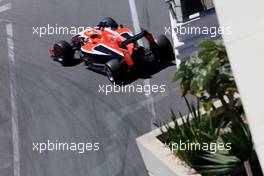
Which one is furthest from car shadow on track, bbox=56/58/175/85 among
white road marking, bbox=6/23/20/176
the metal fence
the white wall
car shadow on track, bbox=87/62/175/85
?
the white wall

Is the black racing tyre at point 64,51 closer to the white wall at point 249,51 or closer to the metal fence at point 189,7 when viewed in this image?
the metal fence at point 189,7

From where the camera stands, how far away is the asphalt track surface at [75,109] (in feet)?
38.9

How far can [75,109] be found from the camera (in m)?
13.3

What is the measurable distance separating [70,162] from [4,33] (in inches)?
278

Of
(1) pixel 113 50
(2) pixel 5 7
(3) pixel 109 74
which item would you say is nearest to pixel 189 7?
(1) pixel 113 50

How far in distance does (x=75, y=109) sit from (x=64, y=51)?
2280mm

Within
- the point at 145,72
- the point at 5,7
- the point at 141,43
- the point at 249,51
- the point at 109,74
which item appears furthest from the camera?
the point at 5,7

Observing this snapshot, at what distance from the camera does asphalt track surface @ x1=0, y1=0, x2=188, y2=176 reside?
1185 centimetres

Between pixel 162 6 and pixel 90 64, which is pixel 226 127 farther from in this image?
pixel 162 6

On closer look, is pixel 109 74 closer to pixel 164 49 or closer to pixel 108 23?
pixel 164 49

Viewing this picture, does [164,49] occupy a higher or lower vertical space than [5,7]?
lower

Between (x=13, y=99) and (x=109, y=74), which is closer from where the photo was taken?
(x=109, y=74)

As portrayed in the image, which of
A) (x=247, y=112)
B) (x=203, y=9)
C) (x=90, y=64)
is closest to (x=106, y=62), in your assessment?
(x=90, y=64)

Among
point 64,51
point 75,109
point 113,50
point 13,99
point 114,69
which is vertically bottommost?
point 75,109
